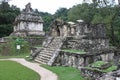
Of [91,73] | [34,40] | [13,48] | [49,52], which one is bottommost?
[13,48]

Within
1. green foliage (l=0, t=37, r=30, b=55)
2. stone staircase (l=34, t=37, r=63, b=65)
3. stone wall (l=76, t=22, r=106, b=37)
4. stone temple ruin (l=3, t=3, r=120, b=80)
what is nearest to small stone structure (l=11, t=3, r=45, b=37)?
green foliage (l=0, t=37, r=30, b=55)

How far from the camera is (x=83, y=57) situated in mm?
13602

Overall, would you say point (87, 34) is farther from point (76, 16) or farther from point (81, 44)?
point (76, 16)

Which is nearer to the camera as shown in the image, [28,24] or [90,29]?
[90,29]

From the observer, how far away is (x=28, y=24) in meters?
32.0

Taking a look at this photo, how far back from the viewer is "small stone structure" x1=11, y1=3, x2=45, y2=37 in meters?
31.6

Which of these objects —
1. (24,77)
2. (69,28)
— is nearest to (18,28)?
(69,28)

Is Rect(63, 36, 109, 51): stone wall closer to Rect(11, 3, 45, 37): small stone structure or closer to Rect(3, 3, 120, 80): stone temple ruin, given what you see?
Rect(3, 3, 120, 80): stone temple ruin

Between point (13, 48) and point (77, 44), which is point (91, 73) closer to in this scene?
point (77, 44)

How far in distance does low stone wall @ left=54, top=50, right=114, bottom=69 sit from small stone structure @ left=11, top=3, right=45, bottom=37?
52.9 ft

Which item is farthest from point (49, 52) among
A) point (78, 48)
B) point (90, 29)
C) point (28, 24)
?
point (28, 24)

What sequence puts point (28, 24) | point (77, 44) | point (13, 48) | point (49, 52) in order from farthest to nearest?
point (28, 24) → point (13, 48) → point (49, 52) → point (77, 44)

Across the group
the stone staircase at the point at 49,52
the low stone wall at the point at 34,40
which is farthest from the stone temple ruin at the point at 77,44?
the low stone wall at the point at 34,40

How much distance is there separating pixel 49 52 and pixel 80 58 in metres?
4.67
